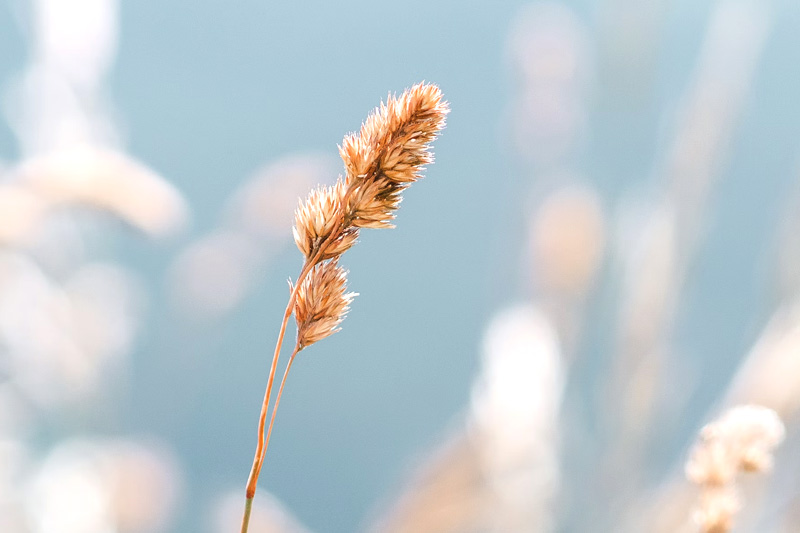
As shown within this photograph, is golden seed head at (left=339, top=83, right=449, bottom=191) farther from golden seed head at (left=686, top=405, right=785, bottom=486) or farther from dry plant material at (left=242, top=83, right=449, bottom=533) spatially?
golden seed head at (left=686, top=405, right=785, bottom=486)

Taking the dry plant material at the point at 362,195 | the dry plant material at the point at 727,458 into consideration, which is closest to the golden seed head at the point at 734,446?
the dry plant material at the point at 727,458

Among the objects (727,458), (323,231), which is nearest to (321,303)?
(323,231)

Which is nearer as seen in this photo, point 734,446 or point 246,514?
point 246,514

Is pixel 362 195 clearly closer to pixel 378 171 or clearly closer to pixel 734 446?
pixel 378 171

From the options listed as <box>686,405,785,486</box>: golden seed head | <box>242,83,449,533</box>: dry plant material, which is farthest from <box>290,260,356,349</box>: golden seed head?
<box>686,405,785,486</box>: golden seed head

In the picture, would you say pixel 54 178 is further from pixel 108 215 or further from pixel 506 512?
pixel 506 512

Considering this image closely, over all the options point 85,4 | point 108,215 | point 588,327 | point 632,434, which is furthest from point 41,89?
point 632,434
